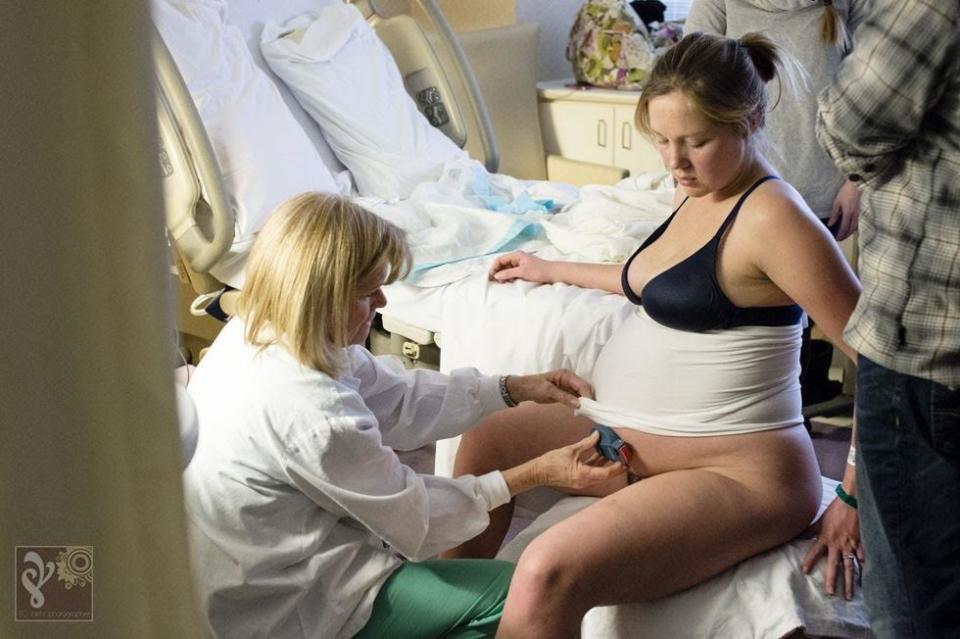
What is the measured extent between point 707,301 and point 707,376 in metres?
0.12

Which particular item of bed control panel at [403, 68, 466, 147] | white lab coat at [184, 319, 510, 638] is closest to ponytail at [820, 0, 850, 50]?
white lab coat at [184, 319, 510, 638]

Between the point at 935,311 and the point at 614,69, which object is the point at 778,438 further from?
the point at 614,69

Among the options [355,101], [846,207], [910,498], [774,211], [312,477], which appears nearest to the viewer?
[910,498]

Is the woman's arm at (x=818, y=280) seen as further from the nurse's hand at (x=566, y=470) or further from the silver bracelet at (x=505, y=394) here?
the silver bracelet at (x=505, y=394)

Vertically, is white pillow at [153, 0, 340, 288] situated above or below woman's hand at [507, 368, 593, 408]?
above

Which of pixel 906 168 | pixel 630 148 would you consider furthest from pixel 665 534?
pixel 630 148

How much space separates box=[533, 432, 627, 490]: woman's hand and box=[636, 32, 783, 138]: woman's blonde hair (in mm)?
561

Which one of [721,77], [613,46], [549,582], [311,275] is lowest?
[549,582]

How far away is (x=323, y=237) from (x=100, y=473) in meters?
1.20

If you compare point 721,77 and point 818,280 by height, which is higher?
point 721,77

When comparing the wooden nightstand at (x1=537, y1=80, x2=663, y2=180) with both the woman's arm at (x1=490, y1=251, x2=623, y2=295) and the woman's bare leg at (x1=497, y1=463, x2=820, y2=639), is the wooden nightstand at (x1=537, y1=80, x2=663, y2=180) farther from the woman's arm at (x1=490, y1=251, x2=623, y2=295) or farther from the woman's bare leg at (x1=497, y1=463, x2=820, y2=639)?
the woman's bare leg at (x1=497, y1=463, x2=820, y2=639)

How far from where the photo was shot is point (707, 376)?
1.79 m
